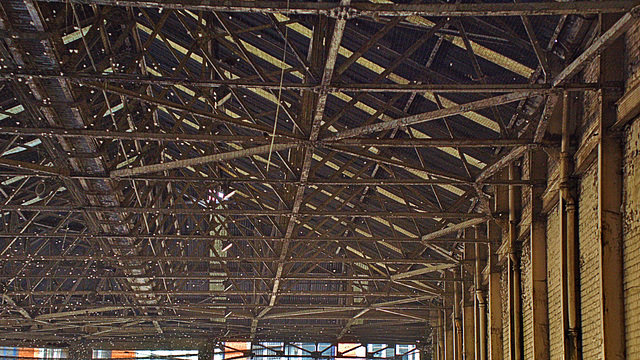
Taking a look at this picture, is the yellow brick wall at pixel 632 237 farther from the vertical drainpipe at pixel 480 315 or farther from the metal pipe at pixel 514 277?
the vertical drainpipe at pixel 480 315

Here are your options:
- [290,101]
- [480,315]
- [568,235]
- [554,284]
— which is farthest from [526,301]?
[290,101]

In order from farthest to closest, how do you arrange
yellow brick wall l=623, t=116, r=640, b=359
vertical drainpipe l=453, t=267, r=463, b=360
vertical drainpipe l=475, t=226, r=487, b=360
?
vertical drainpipe l=453, t=267, r=463, b=360, vertical drainpipe l=475, t=226, r=487, b=360, yellow brick wall l=623, t=116, r=640, b=359

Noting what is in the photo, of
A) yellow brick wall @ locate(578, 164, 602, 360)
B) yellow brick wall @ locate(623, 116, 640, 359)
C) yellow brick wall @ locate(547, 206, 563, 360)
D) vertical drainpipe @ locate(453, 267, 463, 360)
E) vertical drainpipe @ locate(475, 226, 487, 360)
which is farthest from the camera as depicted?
vertical drainpipe @ locate(453, 267, 463, 360)

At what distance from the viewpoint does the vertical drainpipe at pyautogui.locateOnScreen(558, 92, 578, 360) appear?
13.2 m

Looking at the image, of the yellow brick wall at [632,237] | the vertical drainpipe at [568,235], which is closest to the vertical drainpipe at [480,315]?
the vertical drainpipe at [568,235]

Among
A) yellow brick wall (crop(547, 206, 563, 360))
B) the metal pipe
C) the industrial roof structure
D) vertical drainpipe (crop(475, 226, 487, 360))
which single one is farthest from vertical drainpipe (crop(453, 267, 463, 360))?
yellow brick wall (crop(547, 206, 563, 360))

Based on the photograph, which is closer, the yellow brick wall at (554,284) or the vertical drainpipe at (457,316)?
the yellow brick wall at (554,284)

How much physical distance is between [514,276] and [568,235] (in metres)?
4.02

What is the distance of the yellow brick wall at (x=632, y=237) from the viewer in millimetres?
11406

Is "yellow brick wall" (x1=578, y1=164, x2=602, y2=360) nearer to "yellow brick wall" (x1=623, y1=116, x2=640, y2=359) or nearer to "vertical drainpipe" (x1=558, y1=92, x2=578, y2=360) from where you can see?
"vertical drainpipe" (x1=558, y1=92, x2=578, y2=360)

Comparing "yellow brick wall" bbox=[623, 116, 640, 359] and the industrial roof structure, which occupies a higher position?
the industrial roof structure

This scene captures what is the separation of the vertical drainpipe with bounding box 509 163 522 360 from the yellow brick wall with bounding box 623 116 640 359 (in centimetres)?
525

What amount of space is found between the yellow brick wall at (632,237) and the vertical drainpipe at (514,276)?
5.25 meters

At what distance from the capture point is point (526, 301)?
683 inches
